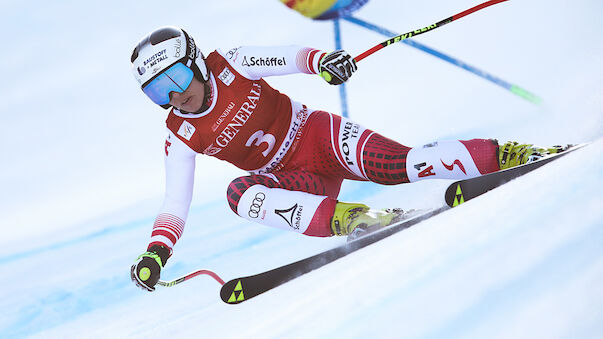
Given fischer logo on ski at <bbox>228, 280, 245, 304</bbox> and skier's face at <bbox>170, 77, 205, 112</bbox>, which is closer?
fischer logo on ski at <bbox>228, 280, 245, 304</bbox>

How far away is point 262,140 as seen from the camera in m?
2.59

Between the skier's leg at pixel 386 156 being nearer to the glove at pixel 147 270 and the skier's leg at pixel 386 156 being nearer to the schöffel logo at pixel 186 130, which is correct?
the schöffel logo at pixel 186 130

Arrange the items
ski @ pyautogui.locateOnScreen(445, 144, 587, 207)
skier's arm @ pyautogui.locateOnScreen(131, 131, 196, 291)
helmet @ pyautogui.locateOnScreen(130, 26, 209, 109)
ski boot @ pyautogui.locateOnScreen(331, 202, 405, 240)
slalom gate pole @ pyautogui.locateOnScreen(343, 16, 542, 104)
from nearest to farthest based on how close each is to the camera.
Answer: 1. ski @ pyautogui.locateOnScreen(445, 144, 587, 207)
2. ski boot @ pyautogui.locateOnScreen(331, 202, 405, 240)
3. helmet @ pyautogui.locateOnScreen(130, 26, 209, 109)
4. skier's arm @ pyautogui.locateOnScreen(131, 131, 196, 291)
5. slalom gate pole @ pyautogui.locateOnScreen(343, 16, 542, 104)

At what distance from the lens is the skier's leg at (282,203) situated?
2260mm

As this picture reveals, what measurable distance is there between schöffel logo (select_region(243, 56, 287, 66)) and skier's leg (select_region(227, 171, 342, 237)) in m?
0.47

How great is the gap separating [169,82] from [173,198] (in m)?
0.50

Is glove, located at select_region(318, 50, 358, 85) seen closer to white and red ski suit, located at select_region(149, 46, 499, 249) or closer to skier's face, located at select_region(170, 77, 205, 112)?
white and red ski suit, located at select_region(149, 46, 499, 249)

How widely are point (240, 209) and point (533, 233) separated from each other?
128cm

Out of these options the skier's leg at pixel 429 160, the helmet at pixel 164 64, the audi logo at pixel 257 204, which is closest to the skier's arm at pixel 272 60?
the helmet at pixel 164 64

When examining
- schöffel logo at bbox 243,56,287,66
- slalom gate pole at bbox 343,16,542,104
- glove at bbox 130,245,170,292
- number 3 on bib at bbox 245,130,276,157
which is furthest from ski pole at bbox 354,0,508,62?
slalom gate pole at bbox 343,16,542,104

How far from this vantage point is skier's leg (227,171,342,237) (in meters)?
2.26

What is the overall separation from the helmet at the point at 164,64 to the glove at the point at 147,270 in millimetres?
632

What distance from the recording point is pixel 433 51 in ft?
17.2

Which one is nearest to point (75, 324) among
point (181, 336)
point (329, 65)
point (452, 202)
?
point (181, 336)
